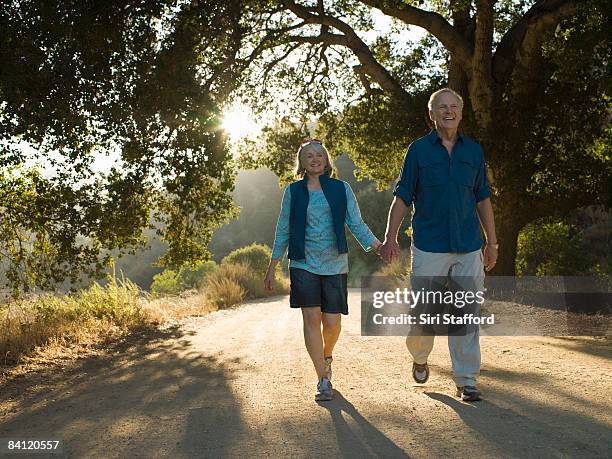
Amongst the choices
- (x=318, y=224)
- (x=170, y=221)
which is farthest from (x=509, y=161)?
(x=318, y=224)

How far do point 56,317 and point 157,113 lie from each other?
3880 millimetres

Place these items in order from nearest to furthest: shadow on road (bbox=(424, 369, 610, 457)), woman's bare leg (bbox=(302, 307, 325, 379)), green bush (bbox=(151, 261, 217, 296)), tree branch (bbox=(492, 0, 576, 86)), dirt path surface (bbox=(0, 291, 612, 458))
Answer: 1. shadow on road (bbox=(424, 369, 610, 457))
2. dirt path surface (bbox=(0, 291, 612, 458))
3. woman's bare leg (bbox=(302, 307, 325, 379))
4. tree branch (bbox=(492, 0, 576, 86))
5. green bush (bbox=(151, 261, 217, 296))

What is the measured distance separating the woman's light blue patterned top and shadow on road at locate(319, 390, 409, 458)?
1210 mm

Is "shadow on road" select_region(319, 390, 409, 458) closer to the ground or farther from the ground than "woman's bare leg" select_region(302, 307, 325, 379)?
closer to the ground

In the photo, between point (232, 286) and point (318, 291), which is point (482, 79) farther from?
point (232, 286)

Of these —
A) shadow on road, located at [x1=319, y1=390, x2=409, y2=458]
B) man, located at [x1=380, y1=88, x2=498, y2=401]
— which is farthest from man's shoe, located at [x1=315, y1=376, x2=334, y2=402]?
man, located at [x1=380, y1=88, x2=498, y2=401]

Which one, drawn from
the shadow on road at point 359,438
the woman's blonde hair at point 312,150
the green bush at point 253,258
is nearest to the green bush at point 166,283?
the green bush at point 253,258

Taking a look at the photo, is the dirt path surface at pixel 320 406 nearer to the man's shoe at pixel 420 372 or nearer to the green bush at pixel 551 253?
the man's shoe at pixel 420 372

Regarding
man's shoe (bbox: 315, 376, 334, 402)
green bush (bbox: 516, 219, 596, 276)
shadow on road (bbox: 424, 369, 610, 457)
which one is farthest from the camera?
green bush (bbox: 516, 219, 596, 276)

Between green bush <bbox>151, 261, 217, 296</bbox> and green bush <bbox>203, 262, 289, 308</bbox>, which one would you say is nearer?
green bush <bbox>203, 262, 289, 308</bbox>

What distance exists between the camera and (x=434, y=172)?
5516 millimetres

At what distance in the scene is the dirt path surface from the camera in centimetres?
422

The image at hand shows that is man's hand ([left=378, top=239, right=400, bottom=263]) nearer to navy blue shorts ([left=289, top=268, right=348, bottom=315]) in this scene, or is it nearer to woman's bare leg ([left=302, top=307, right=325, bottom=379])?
navy blue shorts ([left=289, top=268, right=348, bottom=315])

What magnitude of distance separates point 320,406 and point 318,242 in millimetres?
1350
